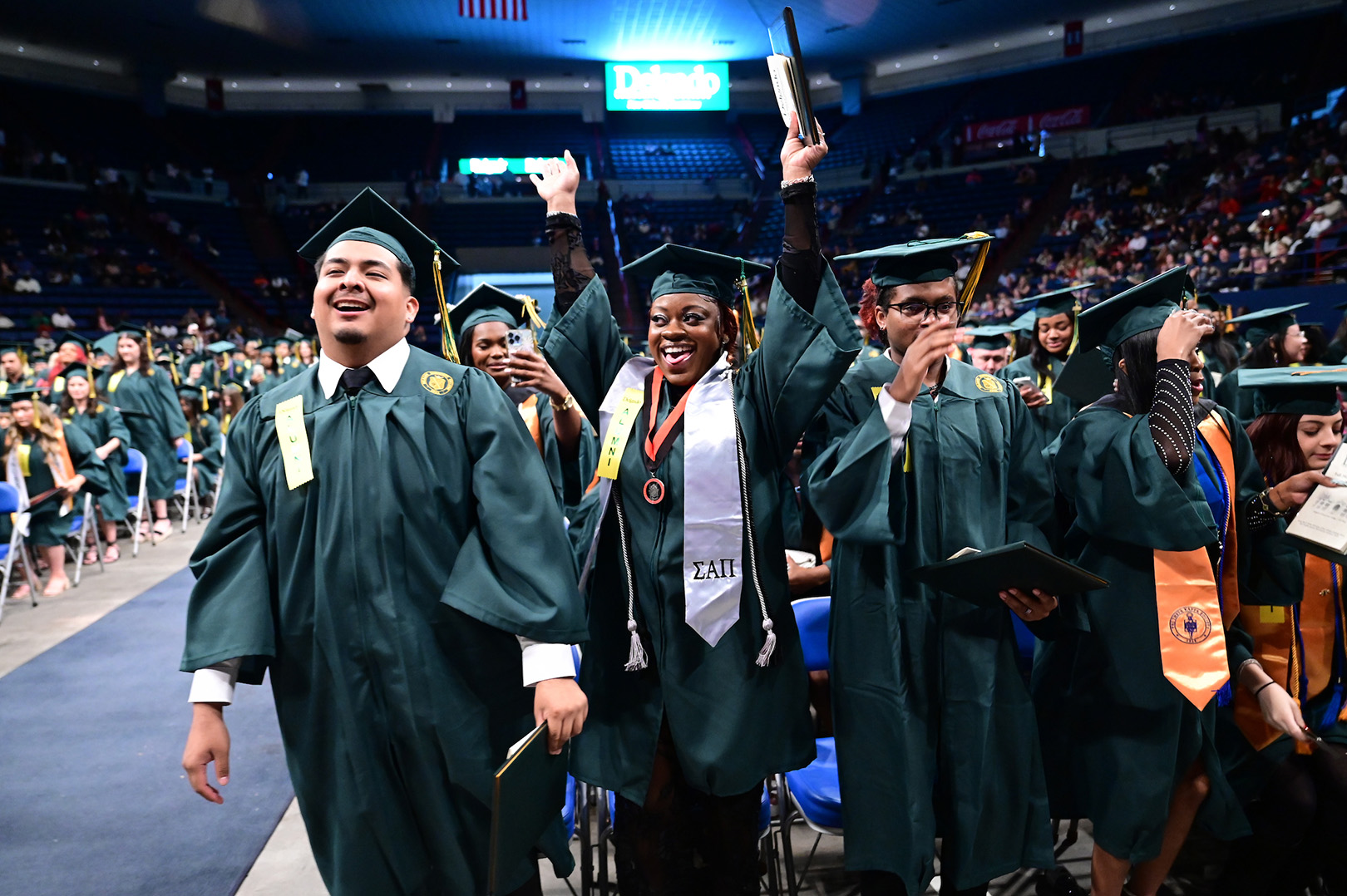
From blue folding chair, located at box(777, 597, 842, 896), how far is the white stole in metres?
0.33

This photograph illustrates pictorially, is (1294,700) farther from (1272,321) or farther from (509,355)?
(1272,321)

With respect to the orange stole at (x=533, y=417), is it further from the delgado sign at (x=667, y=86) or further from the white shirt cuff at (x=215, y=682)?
the delgado sign at (x=667, y=86)

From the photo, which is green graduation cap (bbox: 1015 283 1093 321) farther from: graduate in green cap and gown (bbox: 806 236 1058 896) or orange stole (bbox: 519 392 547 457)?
graduate in green cap and gown (bbox: 806 236 1058 896)

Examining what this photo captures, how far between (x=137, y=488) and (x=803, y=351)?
27.9 ft

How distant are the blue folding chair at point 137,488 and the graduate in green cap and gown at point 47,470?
0.87 metres

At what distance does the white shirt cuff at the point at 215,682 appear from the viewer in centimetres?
164

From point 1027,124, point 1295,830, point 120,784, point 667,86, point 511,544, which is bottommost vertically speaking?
point 120,784

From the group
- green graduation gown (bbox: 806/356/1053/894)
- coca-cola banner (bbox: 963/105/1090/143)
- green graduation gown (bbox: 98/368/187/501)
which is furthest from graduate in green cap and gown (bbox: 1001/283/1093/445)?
coca-cola banner (bbox: 963/105/1090/143)

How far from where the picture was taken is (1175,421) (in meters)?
2.04

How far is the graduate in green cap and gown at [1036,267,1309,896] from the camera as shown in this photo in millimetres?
2057

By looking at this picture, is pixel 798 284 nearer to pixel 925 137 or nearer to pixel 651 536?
pixel 651 536

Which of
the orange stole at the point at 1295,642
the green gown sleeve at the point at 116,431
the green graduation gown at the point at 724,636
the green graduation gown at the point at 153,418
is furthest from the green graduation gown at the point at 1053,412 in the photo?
the green graduation gown at the point at 153,418

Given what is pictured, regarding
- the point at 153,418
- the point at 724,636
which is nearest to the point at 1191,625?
the point at 724,636

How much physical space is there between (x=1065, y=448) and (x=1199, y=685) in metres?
0.64
